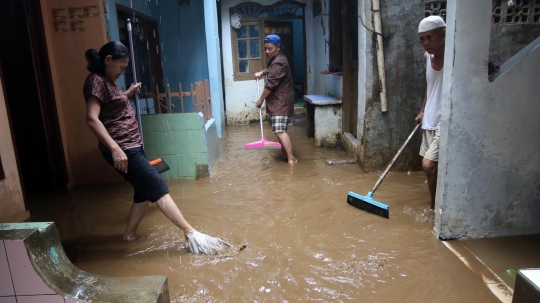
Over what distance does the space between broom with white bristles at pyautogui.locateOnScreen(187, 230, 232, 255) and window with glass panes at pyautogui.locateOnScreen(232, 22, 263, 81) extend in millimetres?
6895

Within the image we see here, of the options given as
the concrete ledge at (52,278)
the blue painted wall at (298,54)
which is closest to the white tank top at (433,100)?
the concrete ledge at (52,278)

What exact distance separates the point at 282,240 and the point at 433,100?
6.40ft

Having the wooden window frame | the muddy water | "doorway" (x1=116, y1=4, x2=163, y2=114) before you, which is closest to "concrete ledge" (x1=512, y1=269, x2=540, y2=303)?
the muddy water

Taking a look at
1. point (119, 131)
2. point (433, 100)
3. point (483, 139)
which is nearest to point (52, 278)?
point (119, 131)

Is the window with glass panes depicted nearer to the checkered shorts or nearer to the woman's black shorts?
the checkered shorts

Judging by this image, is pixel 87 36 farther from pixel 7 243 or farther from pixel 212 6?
pixel 7 243

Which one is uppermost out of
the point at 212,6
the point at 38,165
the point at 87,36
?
the point at 212,6

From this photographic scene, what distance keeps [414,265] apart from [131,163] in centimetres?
234

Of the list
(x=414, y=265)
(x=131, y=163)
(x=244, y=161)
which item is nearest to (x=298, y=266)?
(x=414, y=265)

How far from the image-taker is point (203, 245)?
10.2 ft

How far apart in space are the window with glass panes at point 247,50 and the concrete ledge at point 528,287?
838 centimetres

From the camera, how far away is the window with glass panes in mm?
9430

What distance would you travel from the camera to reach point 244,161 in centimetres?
610

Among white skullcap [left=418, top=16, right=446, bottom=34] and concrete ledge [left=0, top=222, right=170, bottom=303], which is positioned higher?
white skullcap [left=418, top=16, right=446, bottom=34]
